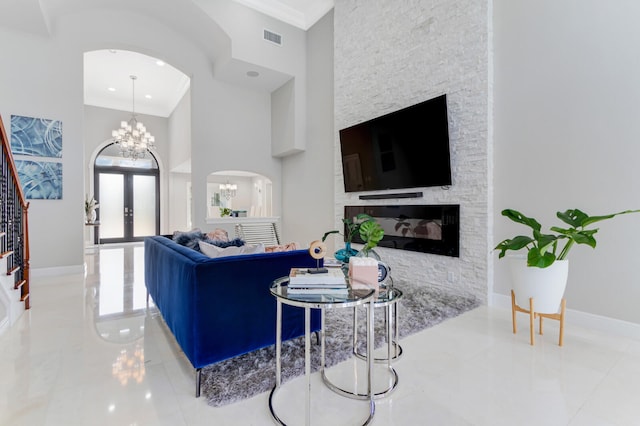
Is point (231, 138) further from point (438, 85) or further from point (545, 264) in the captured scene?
point (545, 264)

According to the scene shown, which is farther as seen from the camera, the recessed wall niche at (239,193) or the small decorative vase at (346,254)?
the recessed wall niche at (239,193)

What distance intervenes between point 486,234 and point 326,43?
4.54 meters

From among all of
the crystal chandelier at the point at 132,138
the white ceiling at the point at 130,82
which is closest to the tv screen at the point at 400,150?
the white ceiling at the point at 130,82

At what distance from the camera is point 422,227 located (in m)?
3.93

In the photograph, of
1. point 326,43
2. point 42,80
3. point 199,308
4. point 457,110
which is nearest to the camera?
point 199,308

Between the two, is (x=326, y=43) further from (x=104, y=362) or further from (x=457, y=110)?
(x=104, y=362)

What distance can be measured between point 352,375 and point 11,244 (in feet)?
12.1

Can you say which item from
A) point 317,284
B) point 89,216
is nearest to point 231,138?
point 89,216

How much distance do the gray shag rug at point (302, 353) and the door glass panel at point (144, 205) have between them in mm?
9141

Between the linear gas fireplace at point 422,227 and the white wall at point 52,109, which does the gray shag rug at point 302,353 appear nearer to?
the linear gas fireplace at point 422,227

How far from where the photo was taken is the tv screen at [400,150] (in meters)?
3.62

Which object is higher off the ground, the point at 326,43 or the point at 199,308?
the point at 326,43

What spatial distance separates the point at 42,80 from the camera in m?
4.71

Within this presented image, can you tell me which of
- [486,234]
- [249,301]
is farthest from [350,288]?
[486,234]
